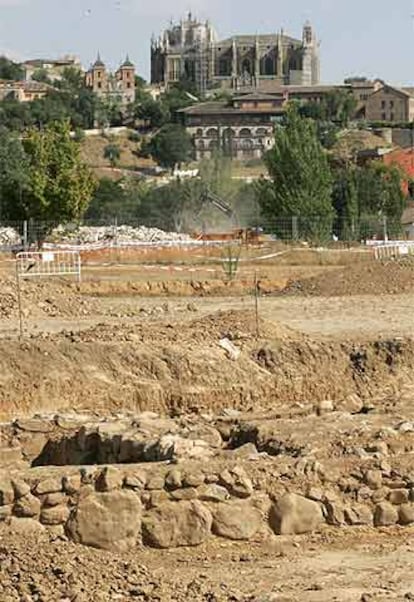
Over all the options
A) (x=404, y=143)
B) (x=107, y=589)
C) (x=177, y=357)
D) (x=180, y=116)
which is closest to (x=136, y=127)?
(x=180, y=116)

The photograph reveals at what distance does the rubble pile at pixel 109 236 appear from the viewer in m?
48.8

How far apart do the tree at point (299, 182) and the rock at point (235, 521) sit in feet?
134

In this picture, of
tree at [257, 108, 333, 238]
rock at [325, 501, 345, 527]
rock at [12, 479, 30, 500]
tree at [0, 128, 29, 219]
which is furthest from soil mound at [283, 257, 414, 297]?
rock at [12, 479, 30, 500]

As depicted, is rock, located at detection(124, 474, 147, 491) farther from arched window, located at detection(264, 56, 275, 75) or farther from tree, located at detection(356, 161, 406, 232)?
arched window, located at detection(264, 56, 275, 75)

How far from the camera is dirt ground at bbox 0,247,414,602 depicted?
1075 cm

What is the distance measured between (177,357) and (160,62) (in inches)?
7183

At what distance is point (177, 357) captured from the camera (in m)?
20.1

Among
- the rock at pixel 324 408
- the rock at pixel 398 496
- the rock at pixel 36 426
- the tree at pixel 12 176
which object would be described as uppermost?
the tree at pixel 12 176

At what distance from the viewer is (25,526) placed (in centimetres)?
1125

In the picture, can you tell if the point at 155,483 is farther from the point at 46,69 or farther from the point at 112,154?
the point at 46,69

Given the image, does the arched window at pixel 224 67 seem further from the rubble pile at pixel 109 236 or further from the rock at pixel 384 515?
the rock at pixel 384 515

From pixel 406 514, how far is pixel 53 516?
2.95m

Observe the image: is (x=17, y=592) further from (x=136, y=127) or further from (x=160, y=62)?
(x=160, y=62)

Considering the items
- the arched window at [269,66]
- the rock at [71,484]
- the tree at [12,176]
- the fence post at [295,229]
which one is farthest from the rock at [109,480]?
the arched window at [269,66]
